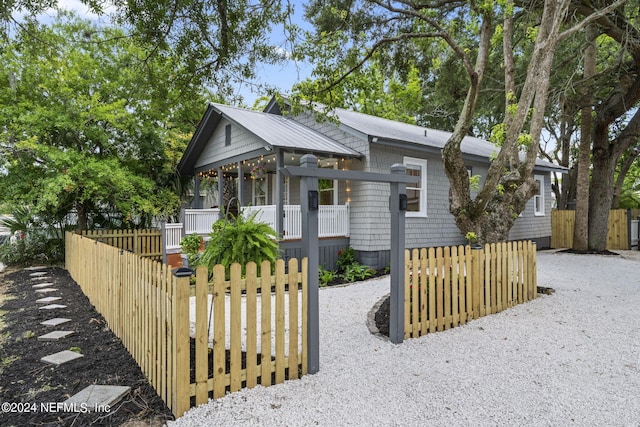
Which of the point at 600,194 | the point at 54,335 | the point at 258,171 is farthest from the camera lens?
the point at 258,171

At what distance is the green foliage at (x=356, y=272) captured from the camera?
9.07 meters

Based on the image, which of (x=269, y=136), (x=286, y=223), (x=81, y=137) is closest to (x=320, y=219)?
(x=286, y=223)

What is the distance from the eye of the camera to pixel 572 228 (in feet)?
50.0

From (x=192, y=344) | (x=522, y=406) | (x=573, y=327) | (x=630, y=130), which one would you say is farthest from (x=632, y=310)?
(x=630, y=130)

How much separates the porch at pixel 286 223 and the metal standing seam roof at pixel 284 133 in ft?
5.13

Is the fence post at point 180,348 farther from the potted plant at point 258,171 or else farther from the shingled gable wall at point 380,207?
the potted plant at point 258,171

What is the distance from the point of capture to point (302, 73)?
7582 mm

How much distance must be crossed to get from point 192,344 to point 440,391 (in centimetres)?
261

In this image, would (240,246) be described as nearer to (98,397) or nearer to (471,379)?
(98,397)

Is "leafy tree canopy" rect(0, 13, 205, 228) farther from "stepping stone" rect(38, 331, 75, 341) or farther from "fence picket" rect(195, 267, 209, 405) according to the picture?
"fence picket" rect(195, 267, 209, 405)

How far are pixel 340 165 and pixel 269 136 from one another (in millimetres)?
2656

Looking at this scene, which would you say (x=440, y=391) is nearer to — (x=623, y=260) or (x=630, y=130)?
(x=623, y=260)

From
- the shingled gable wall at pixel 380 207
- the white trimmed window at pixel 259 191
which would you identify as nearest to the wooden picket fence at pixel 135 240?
the white trimmed window at pixel 259 191

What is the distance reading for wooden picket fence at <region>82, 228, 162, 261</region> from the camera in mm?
9969
